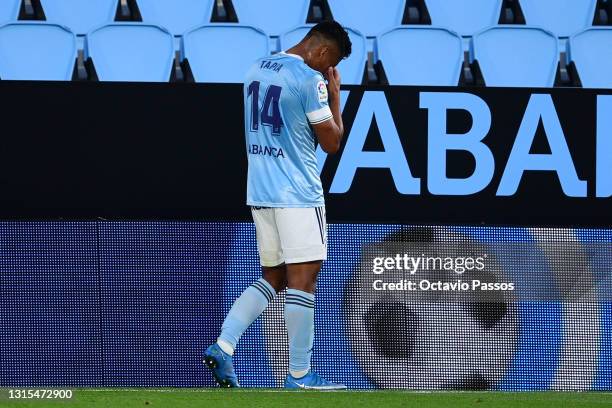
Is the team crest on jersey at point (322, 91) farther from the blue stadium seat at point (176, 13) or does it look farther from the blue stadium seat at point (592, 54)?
the blue stadium seat at point (592, 54)

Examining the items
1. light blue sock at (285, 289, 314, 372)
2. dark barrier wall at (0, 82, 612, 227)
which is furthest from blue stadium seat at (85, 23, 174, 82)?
light blue sock at (285, 289, 314, 372)

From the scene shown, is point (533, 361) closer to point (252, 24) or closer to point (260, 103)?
point (260, 103)

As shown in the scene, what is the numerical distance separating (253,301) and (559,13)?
220 inches

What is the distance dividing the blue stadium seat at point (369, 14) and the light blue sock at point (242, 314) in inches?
180

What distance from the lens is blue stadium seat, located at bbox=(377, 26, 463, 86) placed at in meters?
8.29

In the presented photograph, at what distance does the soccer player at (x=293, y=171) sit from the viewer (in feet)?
14.5

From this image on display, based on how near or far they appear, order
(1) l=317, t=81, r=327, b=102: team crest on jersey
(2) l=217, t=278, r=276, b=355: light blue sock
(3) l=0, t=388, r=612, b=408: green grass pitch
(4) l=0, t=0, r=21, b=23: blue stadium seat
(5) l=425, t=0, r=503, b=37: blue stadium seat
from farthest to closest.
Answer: (5) l=425, t=0, r=503, b=37: blue stadium seat → (4) l=0, t=0, r=21, b=23: blue stadium seat → (2) l=217, t=278, r=276, b=355: light blue sock → (1) l=317, t=81, r=327, b=102: team crest on jersey → (3) l=0, t=388, r=612, b=408: green grass pitch

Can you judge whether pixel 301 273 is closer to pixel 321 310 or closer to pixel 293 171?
pixel 293 171

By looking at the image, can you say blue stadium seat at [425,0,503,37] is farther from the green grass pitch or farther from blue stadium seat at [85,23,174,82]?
the green grass pitch

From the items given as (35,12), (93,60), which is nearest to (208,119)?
(93,60)

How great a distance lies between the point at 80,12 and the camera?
28.5 ft

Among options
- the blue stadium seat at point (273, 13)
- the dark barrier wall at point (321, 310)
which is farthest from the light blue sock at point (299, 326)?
the blue stadium seat at point (273, 13)

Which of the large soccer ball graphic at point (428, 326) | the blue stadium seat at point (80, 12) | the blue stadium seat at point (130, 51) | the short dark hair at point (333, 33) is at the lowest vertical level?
the large soccer ball graphic at point (428, 326)

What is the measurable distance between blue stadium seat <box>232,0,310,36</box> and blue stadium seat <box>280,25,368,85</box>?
435 mm
